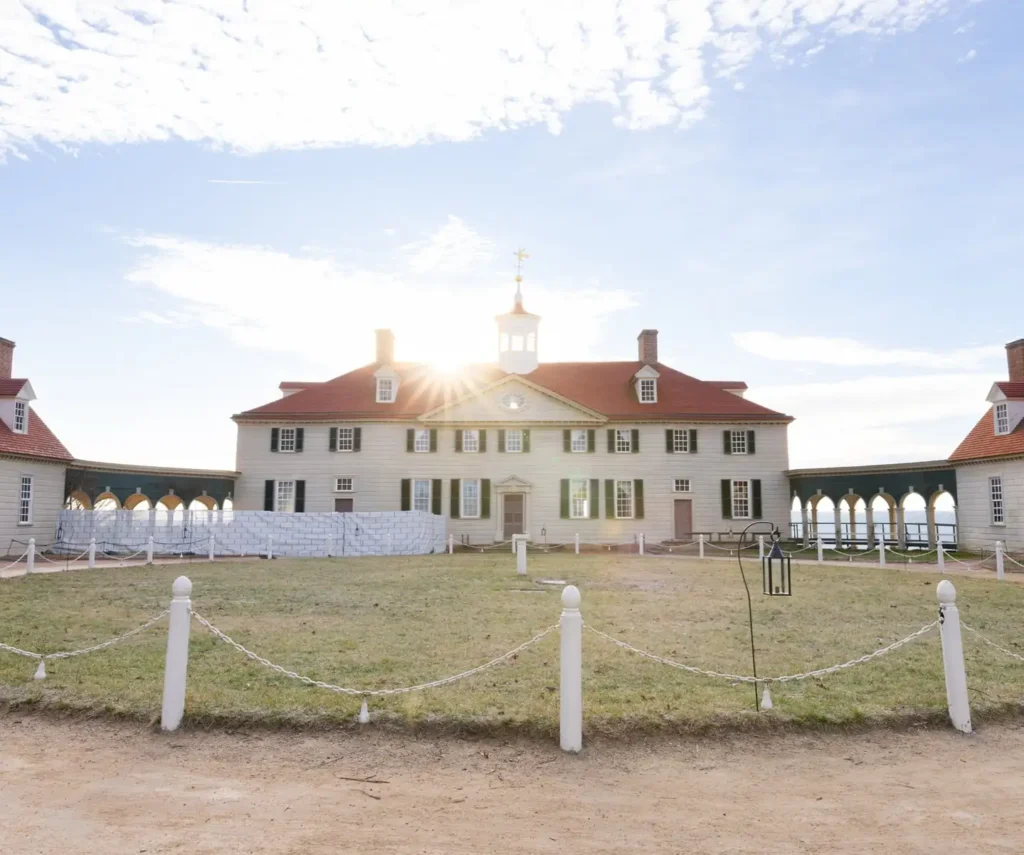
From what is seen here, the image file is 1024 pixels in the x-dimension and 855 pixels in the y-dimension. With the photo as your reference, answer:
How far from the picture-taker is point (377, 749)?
19.8 ft

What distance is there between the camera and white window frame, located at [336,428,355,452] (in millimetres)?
36000

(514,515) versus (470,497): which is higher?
(470,497)

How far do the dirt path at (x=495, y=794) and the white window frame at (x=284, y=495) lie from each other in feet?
97.8

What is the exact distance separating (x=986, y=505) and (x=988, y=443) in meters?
2.41

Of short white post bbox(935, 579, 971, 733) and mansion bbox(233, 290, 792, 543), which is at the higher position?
mansion bbox(233, 290, 792, 543)

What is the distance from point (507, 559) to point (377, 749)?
20952mm

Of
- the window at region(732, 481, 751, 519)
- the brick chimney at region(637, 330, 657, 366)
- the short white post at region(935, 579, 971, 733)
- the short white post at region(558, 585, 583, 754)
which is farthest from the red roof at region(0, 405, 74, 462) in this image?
the window at region(732, 481, 751, 519)

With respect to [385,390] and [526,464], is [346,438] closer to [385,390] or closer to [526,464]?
[385,390]

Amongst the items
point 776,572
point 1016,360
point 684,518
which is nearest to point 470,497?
point 684,518

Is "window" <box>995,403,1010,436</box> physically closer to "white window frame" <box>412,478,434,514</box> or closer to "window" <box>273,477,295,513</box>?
"white window frame" <box>412,478,434,514</box>

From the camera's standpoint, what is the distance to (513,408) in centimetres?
3597

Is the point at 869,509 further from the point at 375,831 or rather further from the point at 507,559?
the point at 375,831

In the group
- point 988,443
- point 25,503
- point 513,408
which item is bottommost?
point 25,503

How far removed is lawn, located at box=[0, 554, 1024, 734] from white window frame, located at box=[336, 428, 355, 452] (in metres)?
17.7
